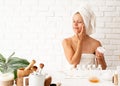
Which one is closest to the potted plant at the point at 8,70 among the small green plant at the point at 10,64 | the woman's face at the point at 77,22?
the small green plant at the point at 10,64

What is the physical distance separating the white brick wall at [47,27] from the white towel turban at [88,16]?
208mm

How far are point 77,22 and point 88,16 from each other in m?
0.10

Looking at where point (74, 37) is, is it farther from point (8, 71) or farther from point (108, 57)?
point (8, 71)

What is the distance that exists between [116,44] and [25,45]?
2.54 feet

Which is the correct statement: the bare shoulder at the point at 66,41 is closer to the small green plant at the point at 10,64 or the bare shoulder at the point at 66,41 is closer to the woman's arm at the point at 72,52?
the woman's arm at the point at 72,52

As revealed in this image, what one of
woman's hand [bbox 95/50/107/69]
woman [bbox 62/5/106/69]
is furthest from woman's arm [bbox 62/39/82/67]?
woman's hand [bbox 95/50/107/69]

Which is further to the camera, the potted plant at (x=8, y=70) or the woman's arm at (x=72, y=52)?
the woman's arm at (x=72, y=52)

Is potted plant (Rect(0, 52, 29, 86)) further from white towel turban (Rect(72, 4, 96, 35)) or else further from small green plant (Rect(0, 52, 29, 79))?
white towel turban (Rect(72, 4, 96, 35))

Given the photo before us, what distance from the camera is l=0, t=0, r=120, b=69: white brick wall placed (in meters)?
2.22

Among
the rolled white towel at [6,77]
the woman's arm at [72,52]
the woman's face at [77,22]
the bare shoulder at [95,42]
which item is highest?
the woman's face at [77,22]

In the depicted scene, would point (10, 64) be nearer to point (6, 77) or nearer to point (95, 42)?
point (6, 77)

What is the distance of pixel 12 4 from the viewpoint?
221 centimetres

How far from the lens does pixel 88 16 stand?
6.56 ft

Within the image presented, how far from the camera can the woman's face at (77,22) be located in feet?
6.63
